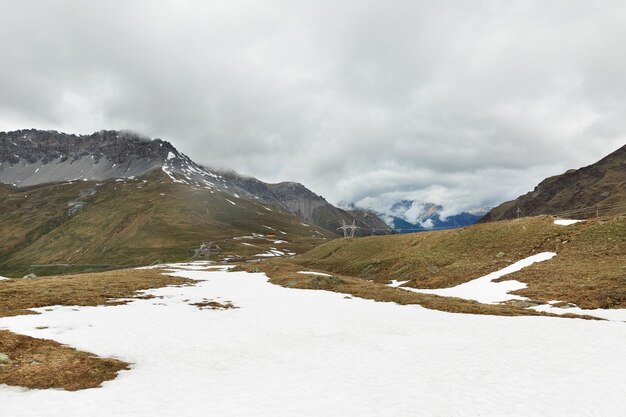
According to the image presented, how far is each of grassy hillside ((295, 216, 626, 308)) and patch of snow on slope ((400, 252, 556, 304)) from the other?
1486 mm

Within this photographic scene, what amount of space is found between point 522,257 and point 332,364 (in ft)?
158

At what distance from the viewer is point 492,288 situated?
149 feet

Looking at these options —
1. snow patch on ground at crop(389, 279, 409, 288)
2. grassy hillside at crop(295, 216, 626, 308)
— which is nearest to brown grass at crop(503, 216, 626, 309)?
grassy hillside at crop(295, 216, 626, 308)

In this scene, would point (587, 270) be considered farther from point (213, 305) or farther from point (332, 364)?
point (213, 305)

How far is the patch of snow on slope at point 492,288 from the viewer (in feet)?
137

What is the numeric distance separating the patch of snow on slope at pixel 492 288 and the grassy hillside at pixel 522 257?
149 centimetres

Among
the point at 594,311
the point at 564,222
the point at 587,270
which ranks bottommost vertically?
the point at 594,311

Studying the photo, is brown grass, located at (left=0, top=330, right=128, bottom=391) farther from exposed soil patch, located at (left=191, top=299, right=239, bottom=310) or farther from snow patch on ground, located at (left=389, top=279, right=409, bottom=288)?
snow patch on ground, located at (left=389, top=279, right=409, bottom=288)

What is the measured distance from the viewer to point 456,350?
19875mm

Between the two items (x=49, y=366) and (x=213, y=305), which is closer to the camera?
(x=49, y=366)

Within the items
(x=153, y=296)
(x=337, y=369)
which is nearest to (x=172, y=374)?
(x=337, y=369)

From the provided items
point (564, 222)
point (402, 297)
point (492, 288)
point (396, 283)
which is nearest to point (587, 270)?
point (492, 288)

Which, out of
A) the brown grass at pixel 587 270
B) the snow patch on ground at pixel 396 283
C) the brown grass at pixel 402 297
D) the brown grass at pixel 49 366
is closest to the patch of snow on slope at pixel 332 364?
the brown grass at pixel 49 366

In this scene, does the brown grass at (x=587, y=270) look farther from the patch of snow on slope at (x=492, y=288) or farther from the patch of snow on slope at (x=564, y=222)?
the patch of snow on slope at (x=564, y=222)
